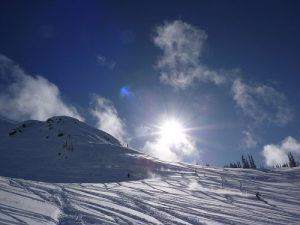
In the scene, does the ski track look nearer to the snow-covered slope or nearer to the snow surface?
the snow surface

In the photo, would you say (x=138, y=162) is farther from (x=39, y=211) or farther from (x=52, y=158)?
(x=39, y=211)

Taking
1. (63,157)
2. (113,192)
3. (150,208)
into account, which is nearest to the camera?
(150,208)

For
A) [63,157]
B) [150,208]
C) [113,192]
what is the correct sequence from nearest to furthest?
[150,208], [113,192], [63,157]

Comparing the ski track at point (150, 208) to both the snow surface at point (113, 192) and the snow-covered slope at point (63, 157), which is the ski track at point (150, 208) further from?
the snow-covered slope at point (63, 157)

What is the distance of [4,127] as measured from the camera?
5144 centimetres

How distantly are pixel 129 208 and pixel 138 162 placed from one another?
21.3m

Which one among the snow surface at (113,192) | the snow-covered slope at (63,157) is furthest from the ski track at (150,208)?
the snow-covered slope at (63,157)

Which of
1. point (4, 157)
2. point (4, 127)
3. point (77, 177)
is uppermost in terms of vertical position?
point (4, 127)

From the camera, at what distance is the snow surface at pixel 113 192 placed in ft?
34.6

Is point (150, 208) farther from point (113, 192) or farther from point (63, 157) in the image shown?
point (63, 157)

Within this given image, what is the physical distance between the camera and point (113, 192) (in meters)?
16.7

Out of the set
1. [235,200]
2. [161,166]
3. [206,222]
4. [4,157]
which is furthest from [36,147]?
[206,222]

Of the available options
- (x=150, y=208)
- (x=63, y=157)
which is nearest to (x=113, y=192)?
(x=150, y=208)

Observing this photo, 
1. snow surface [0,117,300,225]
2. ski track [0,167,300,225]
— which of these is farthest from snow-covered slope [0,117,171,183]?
ski track [0,167,300,225]
